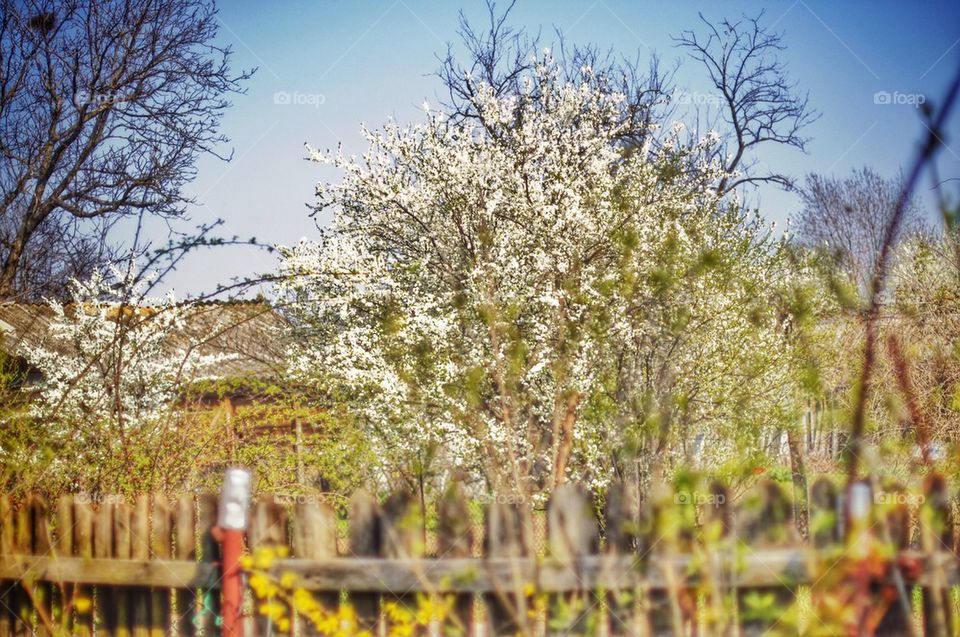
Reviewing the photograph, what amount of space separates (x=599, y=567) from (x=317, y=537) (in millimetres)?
1029

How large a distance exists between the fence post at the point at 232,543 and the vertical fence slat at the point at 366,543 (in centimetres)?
40

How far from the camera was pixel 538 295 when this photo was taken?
790cm

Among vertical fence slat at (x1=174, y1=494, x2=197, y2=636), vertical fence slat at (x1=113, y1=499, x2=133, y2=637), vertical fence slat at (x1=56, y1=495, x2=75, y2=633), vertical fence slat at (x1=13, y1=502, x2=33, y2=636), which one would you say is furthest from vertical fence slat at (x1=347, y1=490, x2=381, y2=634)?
vertical fence slat at (x1=13, y1=502, x2=33, y2=636)

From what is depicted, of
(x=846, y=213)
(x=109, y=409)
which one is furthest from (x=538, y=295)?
(x=846, y=213)

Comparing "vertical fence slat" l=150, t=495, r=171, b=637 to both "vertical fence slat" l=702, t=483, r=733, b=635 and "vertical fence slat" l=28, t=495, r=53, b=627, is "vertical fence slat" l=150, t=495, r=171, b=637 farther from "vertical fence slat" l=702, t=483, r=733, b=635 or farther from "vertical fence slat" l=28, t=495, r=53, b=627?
"vertical fence slat" l=702, t=483, r=733, b=635

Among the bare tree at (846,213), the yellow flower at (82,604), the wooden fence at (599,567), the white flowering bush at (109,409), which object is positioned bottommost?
the yellow flower at (82,604)

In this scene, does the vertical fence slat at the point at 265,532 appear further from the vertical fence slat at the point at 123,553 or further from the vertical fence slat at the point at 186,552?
the vertical fence slat at the point at 123,553

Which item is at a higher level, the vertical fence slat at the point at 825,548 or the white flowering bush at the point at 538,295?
the white flowering bush at the point at 538,295

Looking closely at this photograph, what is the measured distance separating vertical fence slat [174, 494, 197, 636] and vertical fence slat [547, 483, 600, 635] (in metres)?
1.42

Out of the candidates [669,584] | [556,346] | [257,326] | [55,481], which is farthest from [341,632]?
[257,326]

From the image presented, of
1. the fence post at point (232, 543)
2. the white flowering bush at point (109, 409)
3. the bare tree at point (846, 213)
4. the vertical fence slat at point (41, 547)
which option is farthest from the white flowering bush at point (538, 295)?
the bare tree at point (846, 213)

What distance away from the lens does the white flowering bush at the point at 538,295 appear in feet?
23.3

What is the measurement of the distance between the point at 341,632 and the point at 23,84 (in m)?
10.4

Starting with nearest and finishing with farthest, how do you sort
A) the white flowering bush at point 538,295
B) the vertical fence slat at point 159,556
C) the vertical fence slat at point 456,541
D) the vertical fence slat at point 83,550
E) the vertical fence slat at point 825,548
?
the vertical fence slat at point 825,548 < the vertical fence slat at point 456,541 < the vertical fence slat at point 159,556 < the vertical fence slat at point 83,550 < the white flowering bush at point 538,295
